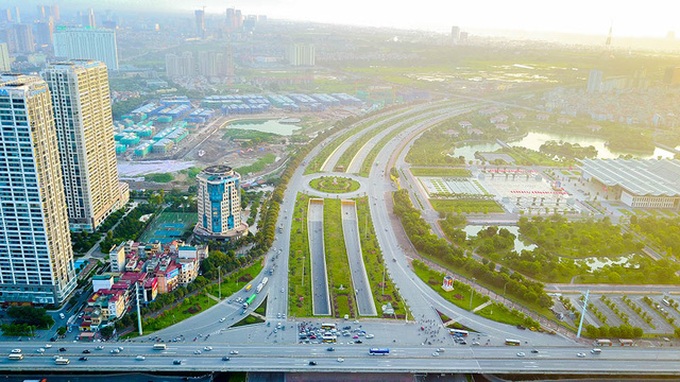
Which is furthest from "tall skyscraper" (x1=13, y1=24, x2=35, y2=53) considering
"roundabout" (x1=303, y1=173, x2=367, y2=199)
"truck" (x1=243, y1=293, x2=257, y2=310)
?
"truck" (x1=243, y1=293, x2=257, y2=310)

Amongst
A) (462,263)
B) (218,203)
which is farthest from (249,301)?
(462,263)

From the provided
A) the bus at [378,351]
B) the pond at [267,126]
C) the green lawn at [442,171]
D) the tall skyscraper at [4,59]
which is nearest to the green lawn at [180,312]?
the bus at [378,351]

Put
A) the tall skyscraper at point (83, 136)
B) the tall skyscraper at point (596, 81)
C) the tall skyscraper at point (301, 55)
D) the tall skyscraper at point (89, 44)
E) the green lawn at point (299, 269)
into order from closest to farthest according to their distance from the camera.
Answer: the green lawn at point (299, 269) → the tall skyscraper at point (83, 136) → the tall skyscraper at point (596, 81) → the tall skyscraper at point (89, 44) → the tall skyscraper at point (301, 55)

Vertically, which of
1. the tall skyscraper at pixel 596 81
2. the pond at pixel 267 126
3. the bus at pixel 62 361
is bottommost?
the bus at pixel 62 361

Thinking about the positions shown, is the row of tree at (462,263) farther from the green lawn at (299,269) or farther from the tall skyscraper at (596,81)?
the tall skyscraper at (596,81)

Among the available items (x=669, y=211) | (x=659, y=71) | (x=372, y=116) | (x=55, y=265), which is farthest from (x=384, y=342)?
(x=659, y=71)

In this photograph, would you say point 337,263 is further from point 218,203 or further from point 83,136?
point 83,136
